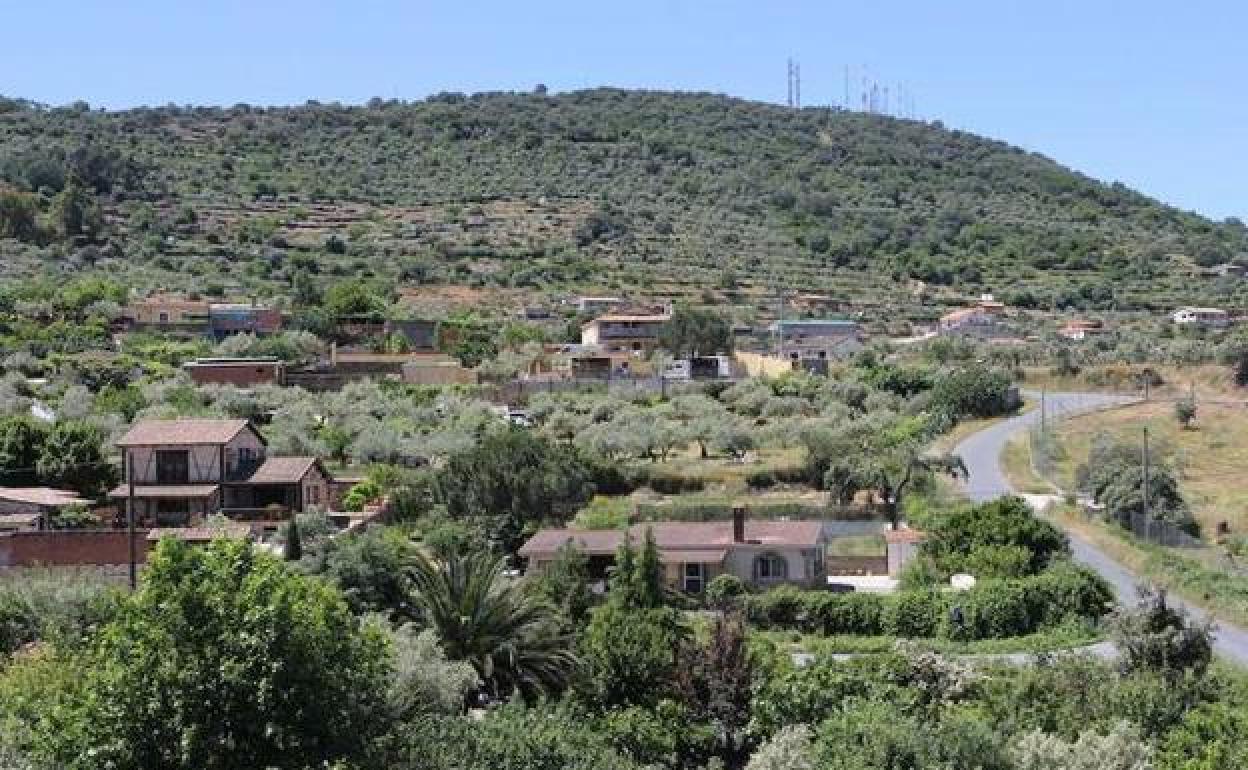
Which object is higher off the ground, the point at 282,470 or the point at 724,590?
the point at 282,470

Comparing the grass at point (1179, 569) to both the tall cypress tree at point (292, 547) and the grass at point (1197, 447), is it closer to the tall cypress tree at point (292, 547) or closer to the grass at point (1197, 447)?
the grass at point (1197, 447)

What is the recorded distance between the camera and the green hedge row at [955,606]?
1443 inches

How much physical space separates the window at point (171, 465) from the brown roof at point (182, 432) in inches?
14.7

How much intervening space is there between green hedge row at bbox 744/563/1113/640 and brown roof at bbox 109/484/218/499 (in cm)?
1851

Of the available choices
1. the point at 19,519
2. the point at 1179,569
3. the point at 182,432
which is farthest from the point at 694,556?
the point at 19,519

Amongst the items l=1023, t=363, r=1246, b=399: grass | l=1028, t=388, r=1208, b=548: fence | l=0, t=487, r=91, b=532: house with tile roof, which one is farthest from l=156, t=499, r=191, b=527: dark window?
l=1023, t=363, r=1246, b=399: grass

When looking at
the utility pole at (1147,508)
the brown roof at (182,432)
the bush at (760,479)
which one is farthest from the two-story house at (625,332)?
the utility pole at (1147,508)

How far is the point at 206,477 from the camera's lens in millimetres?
50156

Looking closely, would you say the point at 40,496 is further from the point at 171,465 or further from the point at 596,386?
the point at 596,386

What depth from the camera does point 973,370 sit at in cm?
8438

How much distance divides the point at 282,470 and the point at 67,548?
1206 cm

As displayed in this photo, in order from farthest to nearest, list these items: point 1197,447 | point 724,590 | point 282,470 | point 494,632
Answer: point 1197,447 < point 282,470 < point 724,590 < point 494,632

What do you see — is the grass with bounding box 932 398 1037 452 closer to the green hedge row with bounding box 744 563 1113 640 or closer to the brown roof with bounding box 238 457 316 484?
the brown roof with bounding box 238 457 316 484

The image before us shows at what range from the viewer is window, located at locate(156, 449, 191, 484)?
164ft
